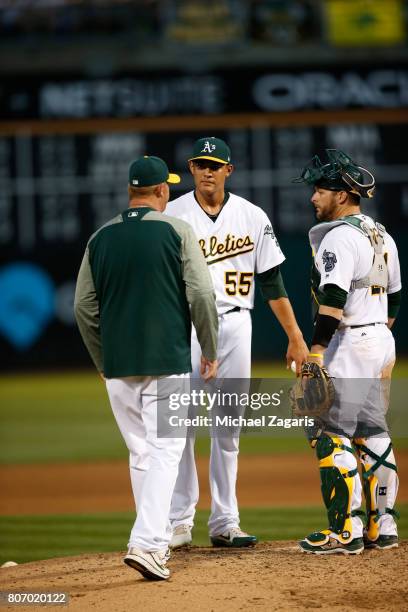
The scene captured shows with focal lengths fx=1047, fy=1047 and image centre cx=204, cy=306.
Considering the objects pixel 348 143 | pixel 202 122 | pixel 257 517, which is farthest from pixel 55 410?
pixel 257 517

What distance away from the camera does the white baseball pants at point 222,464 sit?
4.82 meters

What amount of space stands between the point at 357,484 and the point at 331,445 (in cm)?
20

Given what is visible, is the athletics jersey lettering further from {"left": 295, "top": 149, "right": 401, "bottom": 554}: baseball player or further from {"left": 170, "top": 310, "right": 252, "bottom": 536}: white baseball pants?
{"left": 295, "top": 149, "right": 401, "bottom": 554}: baseball player

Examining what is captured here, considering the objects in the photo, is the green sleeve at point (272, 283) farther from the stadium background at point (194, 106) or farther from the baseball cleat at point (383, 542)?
the stadium background at point (194, 106)

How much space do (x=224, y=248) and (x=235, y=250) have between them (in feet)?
0.17

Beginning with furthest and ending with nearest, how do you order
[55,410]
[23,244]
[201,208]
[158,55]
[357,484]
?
[23,244] < [158,55] < [55,410] < [201,208] < [357,484]

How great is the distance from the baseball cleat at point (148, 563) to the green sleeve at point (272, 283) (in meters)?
1.44

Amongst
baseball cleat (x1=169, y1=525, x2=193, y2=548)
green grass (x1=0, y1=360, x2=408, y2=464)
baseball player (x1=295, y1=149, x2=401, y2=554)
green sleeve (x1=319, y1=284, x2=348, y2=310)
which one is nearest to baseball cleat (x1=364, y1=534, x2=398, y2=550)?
baseball player (x1=295, y1=149, x2=401, y2=554)

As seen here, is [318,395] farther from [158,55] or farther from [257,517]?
[158,55]

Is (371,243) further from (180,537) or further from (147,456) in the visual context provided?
(180,537)

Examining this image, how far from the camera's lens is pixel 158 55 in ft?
49.1

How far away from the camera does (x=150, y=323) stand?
4070 millimetres

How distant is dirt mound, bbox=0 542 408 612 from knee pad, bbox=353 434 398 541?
16 cm

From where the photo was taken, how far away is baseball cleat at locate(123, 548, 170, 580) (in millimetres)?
3934
